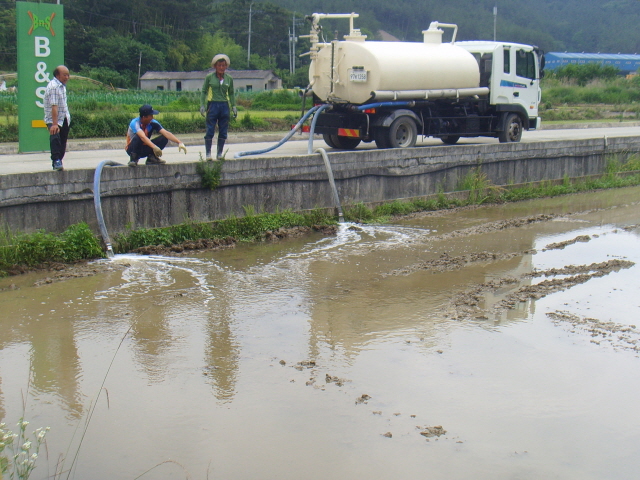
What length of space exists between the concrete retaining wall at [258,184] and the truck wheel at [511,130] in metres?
1.01

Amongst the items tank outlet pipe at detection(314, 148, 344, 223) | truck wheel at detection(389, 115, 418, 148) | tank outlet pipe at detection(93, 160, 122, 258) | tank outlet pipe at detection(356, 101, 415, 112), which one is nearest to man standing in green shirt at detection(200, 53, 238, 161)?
tank outlet pipe at detection(314, 148, 344, 223)

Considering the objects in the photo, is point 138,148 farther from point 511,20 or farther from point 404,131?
point 511,20

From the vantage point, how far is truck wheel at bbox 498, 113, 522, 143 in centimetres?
1549

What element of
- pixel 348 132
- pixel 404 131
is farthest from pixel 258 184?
pixel 404 131

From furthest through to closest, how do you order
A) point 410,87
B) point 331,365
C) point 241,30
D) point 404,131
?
point 241,30, point 404,131, point 410,87, point 331,365

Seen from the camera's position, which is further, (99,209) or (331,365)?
(99,209)

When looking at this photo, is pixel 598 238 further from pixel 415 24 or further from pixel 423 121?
pixel 415 24

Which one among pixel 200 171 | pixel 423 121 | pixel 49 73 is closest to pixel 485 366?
pixel 200 171

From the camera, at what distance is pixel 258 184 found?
10305 mm

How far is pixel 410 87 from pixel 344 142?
213cm

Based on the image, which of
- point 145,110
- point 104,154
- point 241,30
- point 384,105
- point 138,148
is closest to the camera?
point 145,110

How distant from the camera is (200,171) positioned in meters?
9.59

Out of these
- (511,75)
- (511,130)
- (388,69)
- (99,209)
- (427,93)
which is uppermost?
(511,75)

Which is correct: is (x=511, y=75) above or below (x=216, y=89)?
above
